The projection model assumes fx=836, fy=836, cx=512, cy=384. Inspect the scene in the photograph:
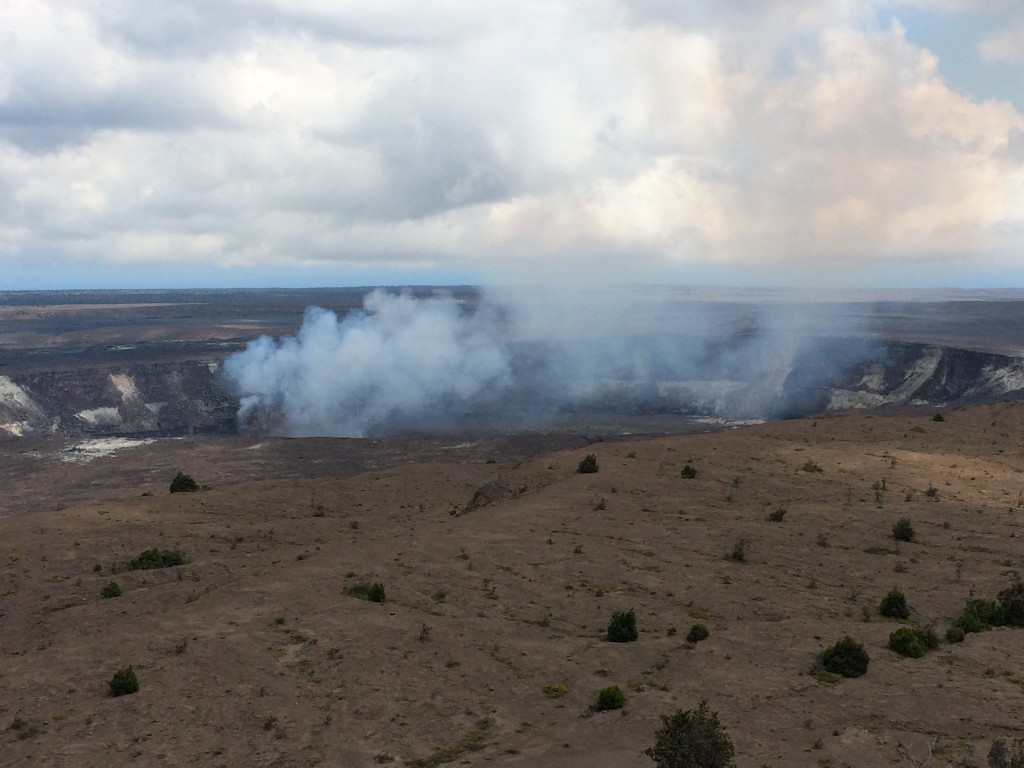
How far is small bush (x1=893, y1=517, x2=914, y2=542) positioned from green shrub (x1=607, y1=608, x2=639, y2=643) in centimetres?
1436

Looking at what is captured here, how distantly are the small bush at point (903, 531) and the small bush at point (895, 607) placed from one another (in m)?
7.68

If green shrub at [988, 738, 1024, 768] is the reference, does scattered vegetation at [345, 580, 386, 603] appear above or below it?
below

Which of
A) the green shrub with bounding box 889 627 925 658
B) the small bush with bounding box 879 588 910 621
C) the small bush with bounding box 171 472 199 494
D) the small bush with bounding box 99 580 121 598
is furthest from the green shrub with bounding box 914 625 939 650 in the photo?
the small bush with bounding box 171 472 199 494

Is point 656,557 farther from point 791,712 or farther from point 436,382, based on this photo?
point 436,382

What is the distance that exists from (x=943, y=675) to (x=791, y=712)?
14.7 ft

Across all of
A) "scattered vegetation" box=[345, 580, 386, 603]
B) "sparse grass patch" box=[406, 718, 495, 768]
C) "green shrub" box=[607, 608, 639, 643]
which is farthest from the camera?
"scattered vegetation" box=[345, 580, 386, 603]

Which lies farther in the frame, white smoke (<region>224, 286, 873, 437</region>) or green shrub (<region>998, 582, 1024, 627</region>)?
white smoke (<region>224, 286, 873, 437</region>)

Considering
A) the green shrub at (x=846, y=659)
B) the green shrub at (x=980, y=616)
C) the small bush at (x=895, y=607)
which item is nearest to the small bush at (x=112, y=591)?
the green shrub at (x=846, y=659)

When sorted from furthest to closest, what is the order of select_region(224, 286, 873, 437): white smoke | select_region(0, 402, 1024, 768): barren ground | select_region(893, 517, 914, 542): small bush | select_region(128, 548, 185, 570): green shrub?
select_region(224, 286, 873, 437): white smoke
select_region(128, 548, 185, 570): green shrub
select_region(893, 517, 914, 542): small bush
select_region(0, 402, 1024, 768): barren ground

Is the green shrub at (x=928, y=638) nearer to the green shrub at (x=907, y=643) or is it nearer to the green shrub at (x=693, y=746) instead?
the green shrub at (x=907, y=643)

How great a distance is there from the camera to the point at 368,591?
26.8 m

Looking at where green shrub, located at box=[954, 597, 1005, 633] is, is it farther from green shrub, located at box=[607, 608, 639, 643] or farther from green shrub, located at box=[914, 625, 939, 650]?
green shrub, located at box=[607, 608, 639, 643]

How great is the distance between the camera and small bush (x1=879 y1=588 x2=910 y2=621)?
24438 mm

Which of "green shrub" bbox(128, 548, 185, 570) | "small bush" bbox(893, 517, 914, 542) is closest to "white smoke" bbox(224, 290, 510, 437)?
"green shrub" bbox(128, 548, 185, 570)
